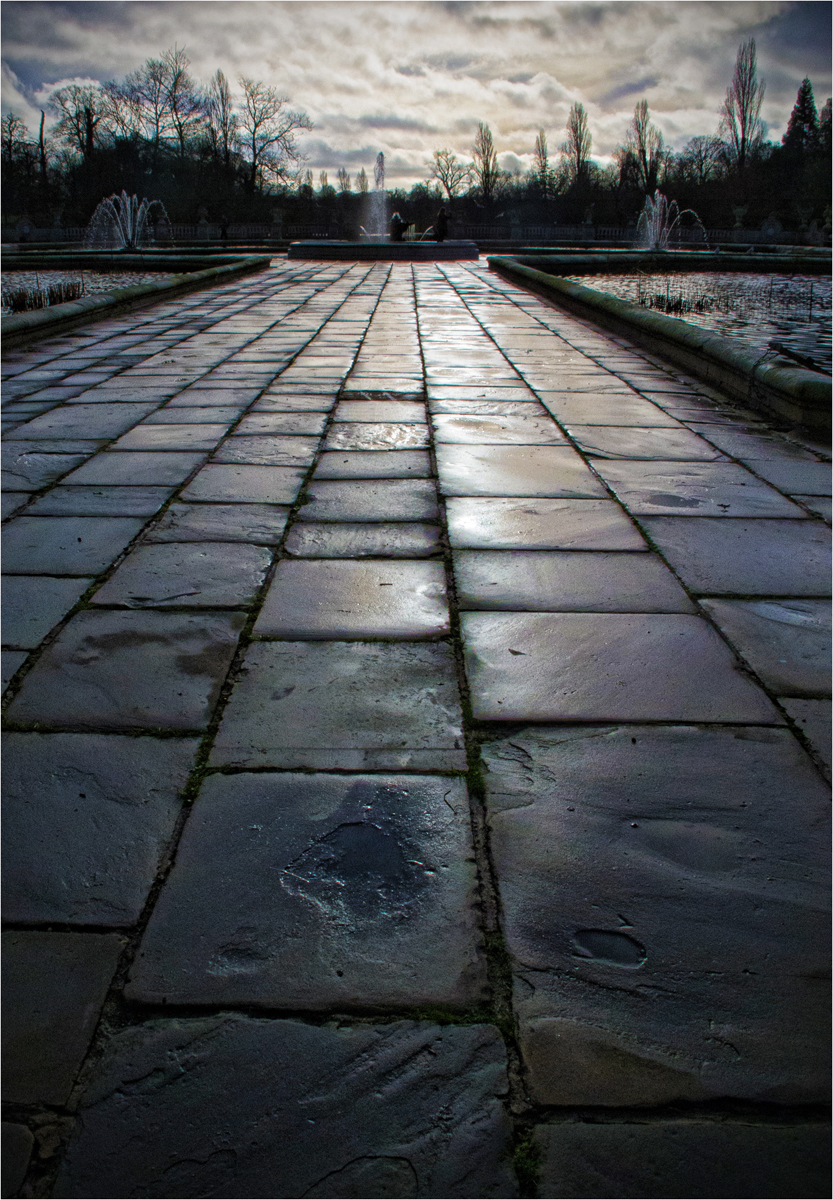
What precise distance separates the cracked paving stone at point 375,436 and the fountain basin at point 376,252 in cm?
1551

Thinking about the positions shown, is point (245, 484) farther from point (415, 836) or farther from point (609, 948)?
point (609, 948)

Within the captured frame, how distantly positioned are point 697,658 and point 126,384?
4418mm

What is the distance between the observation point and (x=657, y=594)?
2379 mm

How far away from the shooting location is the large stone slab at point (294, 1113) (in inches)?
36.6

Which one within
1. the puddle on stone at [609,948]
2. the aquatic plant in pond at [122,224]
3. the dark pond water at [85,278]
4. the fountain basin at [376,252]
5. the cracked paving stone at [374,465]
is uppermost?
the aquatic plant in pond at [122,224]

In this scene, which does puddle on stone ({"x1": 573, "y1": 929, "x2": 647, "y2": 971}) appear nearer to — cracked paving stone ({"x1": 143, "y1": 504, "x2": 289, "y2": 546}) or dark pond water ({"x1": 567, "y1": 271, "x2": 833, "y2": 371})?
cracked paving stone ({"x1": 143, "y1": 504, "x2": 289, "y2": 546})

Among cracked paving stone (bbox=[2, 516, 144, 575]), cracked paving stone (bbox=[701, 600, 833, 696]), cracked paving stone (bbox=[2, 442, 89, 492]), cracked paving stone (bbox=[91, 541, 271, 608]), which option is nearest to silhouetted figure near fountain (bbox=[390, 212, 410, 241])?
cracked paving stone (bbox=[2, 442, 89, 492])

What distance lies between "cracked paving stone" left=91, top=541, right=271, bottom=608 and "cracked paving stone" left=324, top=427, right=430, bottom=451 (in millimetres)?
1265

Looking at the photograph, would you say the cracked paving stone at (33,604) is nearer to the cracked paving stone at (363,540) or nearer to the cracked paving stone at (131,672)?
the cracked paving stone at (131,672)

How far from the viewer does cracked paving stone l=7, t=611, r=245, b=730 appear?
180 centimetres

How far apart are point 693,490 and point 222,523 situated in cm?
190

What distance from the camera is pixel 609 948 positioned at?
1.22m

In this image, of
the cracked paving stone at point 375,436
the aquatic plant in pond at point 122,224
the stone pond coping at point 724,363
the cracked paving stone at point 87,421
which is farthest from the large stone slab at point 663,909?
the aquatic plant in pond at point 122,224

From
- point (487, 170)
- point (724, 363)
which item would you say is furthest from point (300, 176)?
point (724, 363)
